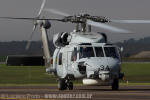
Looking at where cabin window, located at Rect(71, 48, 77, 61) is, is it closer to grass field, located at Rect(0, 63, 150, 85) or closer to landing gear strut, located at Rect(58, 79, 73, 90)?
landing gear strut, located at Rect(58, 79, 73, 90)

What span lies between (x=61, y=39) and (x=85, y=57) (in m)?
3.09

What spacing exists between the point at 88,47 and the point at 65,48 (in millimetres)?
2548

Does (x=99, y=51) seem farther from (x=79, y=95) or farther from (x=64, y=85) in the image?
(x=79, y=95)

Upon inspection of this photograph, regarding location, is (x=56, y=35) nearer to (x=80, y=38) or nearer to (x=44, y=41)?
(x=80, y=38)

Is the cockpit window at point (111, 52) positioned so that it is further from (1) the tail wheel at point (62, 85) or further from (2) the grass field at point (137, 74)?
(2) the grass field at point (137, 74)

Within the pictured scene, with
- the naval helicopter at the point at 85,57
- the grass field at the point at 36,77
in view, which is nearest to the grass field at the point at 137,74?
the grass field at the point at 36,77

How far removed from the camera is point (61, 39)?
32.6 m

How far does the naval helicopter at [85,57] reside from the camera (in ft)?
95.7

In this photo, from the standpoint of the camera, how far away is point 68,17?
31984mm

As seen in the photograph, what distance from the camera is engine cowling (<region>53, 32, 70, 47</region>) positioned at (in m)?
32.5

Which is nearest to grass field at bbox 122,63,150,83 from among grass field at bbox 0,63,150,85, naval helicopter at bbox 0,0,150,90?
grass field at bbox 0,63,150,85

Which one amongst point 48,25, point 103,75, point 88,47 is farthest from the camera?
point 48,25

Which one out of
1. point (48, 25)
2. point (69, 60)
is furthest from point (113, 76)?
point (48, 25)

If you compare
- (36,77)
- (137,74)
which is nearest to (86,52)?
(36,77)
